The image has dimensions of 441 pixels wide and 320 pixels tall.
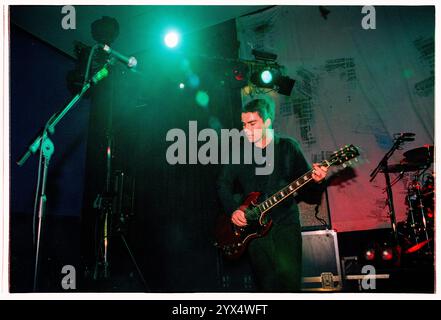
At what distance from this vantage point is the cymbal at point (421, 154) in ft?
8.38

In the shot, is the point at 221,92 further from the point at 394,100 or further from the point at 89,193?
the point at 89,193

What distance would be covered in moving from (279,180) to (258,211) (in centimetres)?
26

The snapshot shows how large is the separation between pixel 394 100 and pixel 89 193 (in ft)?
9.85

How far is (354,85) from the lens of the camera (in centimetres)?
293

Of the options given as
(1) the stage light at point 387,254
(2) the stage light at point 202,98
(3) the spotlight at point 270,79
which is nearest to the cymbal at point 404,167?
(1) the stage light at point 387,254

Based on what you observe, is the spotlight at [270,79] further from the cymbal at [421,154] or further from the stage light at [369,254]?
the stage light at [369,254]

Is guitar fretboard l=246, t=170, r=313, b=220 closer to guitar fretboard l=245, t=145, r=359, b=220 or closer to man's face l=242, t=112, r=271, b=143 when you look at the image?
guitar fretboard l=245, t=145, r=359, b=220

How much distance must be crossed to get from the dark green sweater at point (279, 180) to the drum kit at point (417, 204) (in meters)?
0.89

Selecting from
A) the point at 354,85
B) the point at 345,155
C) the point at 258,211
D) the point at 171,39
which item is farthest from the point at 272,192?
the point at 171,39

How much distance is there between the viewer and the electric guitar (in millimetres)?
2166

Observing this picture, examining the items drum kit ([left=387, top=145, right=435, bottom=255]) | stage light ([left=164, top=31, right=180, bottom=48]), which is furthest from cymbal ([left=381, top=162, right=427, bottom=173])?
stage light ([left=164, top=31, right=180, bottom=48])
